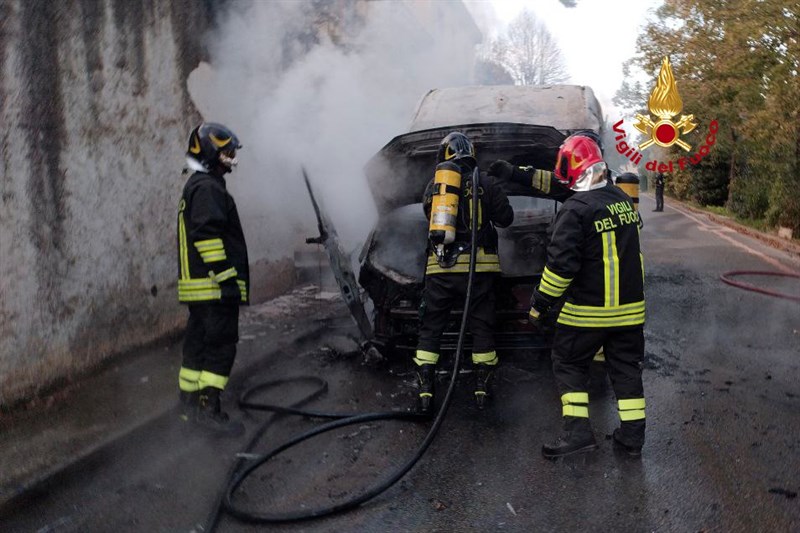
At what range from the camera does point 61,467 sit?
132 inches

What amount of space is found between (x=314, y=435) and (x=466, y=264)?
151 cm

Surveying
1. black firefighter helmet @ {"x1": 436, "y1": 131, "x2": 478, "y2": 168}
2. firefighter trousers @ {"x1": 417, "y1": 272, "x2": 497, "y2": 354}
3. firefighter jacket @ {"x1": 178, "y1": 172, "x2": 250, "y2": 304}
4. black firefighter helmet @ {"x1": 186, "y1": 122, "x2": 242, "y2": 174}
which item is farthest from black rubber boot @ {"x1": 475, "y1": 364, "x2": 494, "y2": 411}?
black firefighter helmet @ {"x1": 186, "y1": 122, "x2": 242, "y2": 174}

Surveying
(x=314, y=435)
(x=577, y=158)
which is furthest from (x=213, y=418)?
(x=577, y=158)

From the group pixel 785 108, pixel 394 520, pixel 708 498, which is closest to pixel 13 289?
pixel 394 520

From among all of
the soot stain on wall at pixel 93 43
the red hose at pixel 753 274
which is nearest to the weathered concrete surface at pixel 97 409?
the soot stain on wall at pixel 93 43

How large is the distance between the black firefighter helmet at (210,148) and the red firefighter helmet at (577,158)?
2052mm

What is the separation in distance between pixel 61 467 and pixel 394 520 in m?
1.81

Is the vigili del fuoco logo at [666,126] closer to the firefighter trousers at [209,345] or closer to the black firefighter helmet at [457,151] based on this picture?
the black firefighter helmet at [457,151]

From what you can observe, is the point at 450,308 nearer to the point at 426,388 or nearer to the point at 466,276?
the point at 466,276

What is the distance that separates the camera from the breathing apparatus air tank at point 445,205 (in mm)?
4145

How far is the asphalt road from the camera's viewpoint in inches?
118

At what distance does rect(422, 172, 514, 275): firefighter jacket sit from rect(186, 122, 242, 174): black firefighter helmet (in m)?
1.53

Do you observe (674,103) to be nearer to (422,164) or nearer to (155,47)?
(422,164)

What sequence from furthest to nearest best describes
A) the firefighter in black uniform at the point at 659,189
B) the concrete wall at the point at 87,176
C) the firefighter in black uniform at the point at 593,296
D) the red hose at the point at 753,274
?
1. the firefighter in black uniform at the point at 659,189
2. the red hose at the point at 753,274
3. the concrete wall at the point at 87,176
4. the firefighter in black uniform at the point at 593,296
